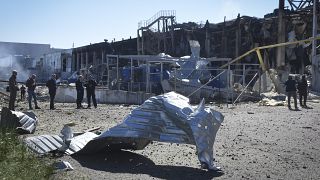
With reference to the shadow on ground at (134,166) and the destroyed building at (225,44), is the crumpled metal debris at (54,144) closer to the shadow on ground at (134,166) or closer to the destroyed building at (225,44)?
the shadow on ground at (134,166)

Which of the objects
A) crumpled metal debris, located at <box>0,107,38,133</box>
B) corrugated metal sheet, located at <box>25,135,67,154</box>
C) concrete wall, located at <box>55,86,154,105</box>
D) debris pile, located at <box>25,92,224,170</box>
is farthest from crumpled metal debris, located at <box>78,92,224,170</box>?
concrete wall, located at <box>55,86,154,105</box>

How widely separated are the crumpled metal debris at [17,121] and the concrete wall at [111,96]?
14.2 metres

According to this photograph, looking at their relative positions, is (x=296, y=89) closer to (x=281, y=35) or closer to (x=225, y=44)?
(x=281, y=35)

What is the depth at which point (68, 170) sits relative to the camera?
6.97 metres

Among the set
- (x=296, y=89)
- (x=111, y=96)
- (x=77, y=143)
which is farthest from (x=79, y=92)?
(x=77, y=143)

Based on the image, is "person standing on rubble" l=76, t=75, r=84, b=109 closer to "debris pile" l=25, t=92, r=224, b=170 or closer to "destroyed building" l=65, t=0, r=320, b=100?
"destroyed building" l=65, t=0, r=320, b=100

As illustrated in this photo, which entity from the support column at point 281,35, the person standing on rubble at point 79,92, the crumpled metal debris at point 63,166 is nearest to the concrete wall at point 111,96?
the person standing on rubble at point 79,92

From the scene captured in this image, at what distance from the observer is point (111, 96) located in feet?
94.3

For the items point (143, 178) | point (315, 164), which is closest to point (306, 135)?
point (315, 164)

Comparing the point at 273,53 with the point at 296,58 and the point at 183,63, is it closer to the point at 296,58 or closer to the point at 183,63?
the point at 296,58

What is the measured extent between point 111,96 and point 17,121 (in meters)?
17.6

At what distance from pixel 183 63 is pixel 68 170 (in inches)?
872

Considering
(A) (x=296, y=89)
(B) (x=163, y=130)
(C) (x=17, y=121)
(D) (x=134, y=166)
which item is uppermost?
(A) (x=296, y=89)

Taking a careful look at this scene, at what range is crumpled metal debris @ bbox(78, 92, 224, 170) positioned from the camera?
734 cm
